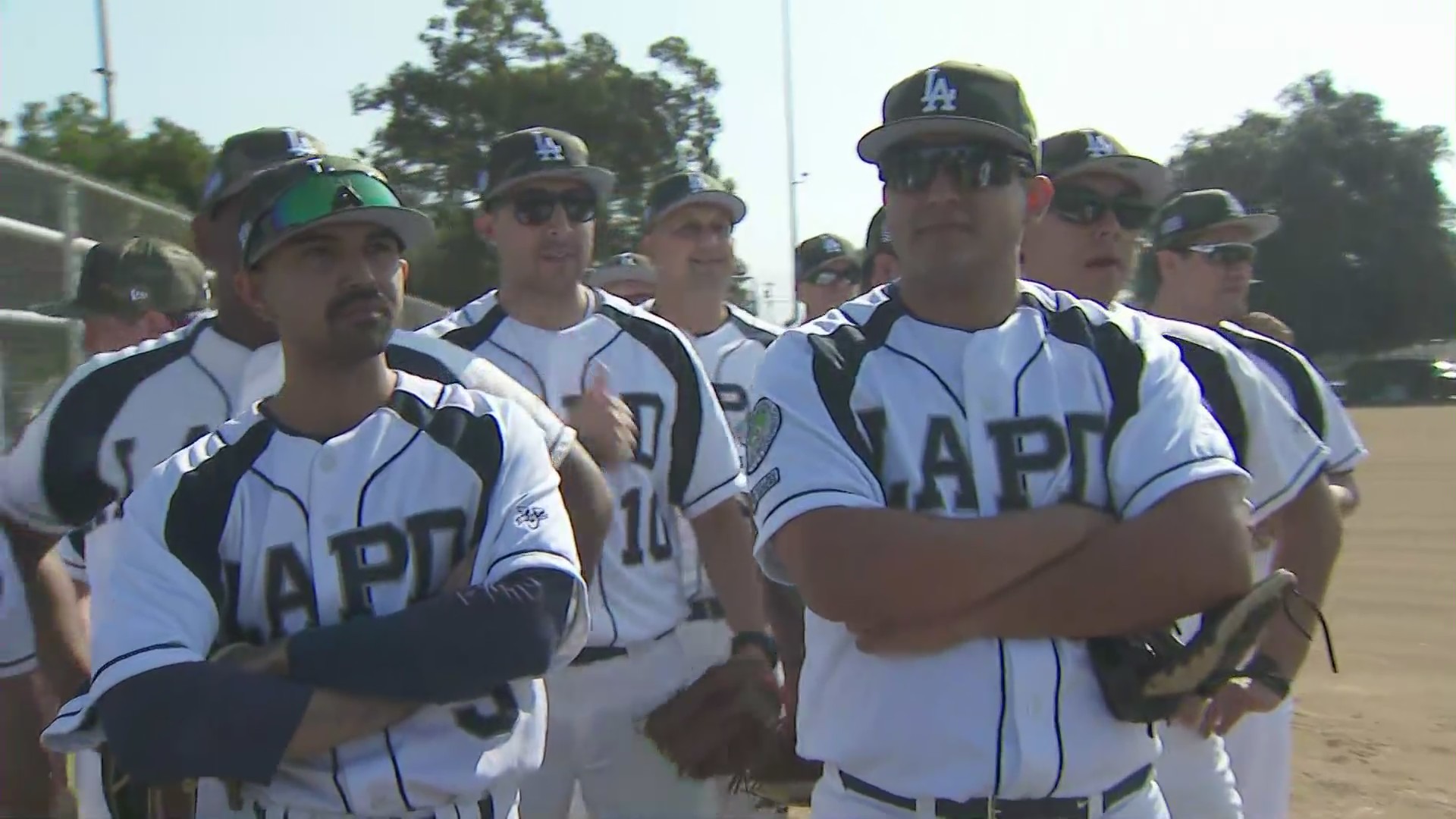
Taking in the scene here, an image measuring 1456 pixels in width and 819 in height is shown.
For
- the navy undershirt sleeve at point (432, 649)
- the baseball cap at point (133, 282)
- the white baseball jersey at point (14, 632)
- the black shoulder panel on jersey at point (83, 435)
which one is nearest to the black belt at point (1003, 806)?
the navy undershirt sleeve at point (432, 649)

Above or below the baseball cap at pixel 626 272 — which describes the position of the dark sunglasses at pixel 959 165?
above

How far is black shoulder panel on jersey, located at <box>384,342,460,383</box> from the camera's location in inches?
118

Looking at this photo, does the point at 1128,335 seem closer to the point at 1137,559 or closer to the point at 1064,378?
the point at 1064,378

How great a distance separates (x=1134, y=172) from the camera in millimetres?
3723

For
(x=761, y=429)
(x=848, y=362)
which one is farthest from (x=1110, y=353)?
(x=761, y=429)

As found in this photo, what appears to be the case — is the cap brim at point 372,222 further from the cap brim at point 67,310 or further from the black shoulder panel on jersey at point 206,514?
the cap brim at point 67,310

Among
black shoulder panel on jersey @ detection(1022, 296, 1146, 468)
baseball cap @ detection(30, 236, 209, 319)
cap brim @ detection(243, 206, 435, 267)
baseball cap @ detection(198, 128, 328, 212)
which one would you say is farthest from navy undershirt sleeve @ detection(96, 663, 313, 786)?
baseball cap @ detection(30, 236, 209, 319)

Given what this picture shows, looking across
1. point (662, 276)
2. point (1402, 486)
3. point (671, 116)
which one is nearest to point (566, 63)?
point (671, 116)

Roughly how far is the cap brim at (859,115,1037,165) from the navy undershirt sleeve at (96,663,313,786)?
1573mm

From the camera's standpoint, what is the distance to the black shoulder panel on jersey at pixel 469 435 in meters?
2.57

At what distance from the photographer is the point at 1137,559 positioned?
8.07 ft

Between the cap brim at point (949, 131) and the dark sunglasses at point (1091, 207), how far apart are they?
3.28 ft

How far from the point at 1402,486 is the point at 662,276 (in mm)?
15229

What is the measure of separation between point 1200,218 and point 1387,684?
498cm
